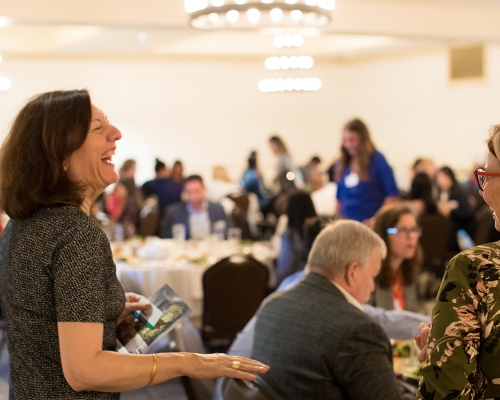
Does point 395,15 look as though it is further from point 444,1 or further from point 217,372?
point 217,372

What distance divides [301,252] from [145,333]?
3.01m

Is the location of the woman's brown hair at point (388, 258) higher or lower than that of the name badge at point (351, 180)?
lower

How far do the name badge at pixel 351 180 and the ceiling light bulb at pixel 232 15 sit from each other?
5.26 ft

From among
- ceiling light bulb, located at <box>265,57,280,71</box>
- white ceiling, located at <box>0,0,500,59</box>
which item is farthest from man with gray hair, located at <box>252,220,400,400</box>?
ceiling light bulb, located at <box>265,57,280,71</box>

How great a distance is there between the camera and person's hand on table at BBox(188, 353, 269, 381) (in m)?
1.57

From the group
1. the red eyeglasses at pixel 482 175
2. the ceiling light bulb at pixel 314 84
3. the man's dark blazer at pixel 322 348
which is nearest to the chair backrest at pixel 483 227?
the ceiling light bulb at pixel 314 84

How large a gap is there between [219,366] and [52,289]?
0.42 metres

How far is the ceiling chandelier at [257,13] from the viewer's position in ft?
17.4

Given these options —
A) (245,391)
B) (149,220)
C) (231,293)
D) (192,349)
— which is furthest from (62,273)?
(149,220)

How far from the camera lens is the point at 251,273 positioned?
4531 mm

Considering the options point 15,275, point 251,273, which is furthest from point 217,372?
point 251,273

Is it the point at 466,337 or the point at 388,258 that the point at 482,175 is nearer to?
the point at 466,337

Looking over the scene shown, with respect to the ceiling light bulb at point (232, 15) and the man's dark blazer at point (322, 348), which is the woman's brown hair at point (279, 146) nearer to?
the ceiling light bulb at point (232, 15)

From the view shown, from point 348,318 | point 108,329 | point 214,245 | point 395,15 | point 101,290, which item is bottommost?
point 214,245
